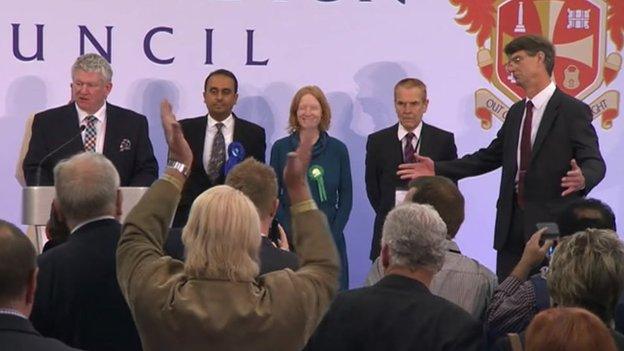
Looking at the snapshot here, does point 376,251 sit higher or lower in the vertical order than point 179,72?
lower

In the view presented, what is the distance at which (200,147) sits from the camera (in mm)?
7566

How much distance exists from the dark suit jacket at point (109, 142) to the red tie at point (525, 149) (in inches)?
78.1

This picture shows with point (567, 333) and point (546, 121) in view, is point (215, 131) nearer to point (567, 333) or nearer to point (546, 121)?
point (546, 121)

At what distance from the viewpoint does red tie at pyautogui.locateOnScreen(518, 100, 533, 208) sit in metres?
6.77

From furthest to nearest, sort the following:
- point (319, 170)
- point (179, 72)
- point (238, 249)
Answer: point (179, 72) < point (319, 170) < point (238, 249)

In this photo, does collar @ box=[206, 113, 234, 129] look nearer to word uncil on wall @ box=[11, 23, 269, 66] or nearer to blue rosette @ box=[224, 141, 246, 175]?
blue rosette @ box=[224, 141, 246, 175]

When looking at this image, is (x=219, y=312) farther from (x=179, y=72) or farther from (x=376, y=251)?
(x=179, y=72)

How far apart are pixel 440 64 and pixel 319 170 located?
1.37 metres

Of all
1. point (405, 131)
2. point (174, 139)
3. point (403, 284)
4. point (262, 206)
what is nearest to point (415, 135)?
point (405, 131)

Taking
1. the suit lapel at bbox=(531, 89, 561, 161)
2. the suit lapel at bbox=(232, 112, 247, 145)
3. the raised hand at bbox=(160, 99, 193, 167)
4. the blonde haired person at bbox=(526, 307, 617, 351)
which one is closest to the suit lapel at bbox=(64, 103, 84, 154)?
the suit lapel at bbox=(232, 112, 247, 145)

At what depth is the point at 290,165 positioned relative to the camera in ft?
11.2

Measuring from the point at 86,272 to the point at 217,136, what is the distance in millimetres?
3759

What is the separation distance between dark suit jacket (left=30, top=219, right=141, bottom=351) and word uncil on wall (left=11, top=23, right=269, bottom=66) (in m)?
4.51

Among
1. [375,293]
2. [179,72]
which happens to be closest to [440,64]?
[179,72]
